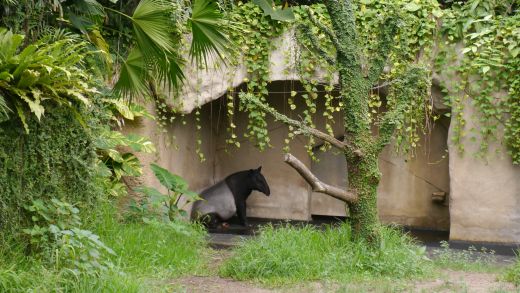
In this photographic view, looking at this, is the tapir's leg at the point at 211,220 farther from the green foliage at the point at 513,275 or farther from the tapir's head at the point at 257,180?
the green foliage at the point at 513,275

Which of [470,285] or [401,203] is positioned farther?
[401,203]

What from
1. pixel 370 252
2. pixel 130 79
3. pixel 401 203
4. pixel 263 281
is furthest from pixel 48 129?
pixel 401 203

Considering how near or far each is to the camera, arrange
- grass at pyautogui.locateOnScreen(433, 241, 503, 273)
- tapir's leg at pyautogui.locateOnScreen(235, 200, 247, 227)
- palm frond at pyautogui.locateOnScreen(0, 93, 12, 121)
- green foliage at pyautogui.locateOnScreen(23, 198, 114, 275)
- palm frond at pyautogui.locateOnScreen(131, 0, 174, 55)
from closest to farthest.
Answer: palm frond at pyautogui.locateOnScreen(0, 93, 12, 121) < green foliage at pyautogui.locateOnScreen(23, 198, 114, 275) < grass at pyautogui.locateOnScreen(433, 241, 503, 273) < palm frond at pyautogui.locateOnScreen(131, 0, 174, 55) < tapir's leg at pyautogui.locateOnScreen(235, 200, 247, 227)

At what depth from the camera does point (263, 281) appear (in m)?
6.71

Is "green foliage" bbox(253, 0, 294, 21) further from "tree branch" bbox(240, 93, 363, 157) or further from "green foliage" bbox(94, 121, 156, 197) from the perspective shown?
"green foliage" bbox(94, 121, 156, 197)

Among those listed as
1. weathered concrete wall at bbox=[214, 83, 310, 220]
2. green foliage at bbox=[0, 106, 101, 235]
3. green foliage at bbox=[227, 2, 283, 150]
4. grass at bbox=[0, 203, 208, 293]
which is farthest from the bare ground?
weathered concrete wall at bbox=[214, 83, 310, 220]

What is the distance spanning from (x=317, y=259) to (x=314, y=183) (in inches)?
29.7

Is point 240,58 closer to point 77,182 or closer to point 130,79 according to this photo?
point 130,79

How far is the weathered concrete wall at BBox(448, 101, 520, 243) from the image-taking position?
9.67 metres

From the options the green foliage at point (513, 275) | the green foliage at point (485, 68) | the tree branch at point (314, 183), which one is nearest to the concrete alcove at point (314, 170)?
the green foliage at point (485, 68)

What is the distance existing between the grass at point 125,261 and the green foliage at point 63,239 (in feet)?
0.33

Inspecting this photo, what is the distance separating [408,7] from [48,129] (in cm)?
534

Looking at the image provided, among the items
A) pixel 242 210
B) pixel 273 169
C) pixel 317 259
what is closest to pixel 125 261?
pixel 317 259

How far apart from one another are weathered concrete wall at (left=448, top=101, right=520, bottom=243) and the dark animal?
3114mm
